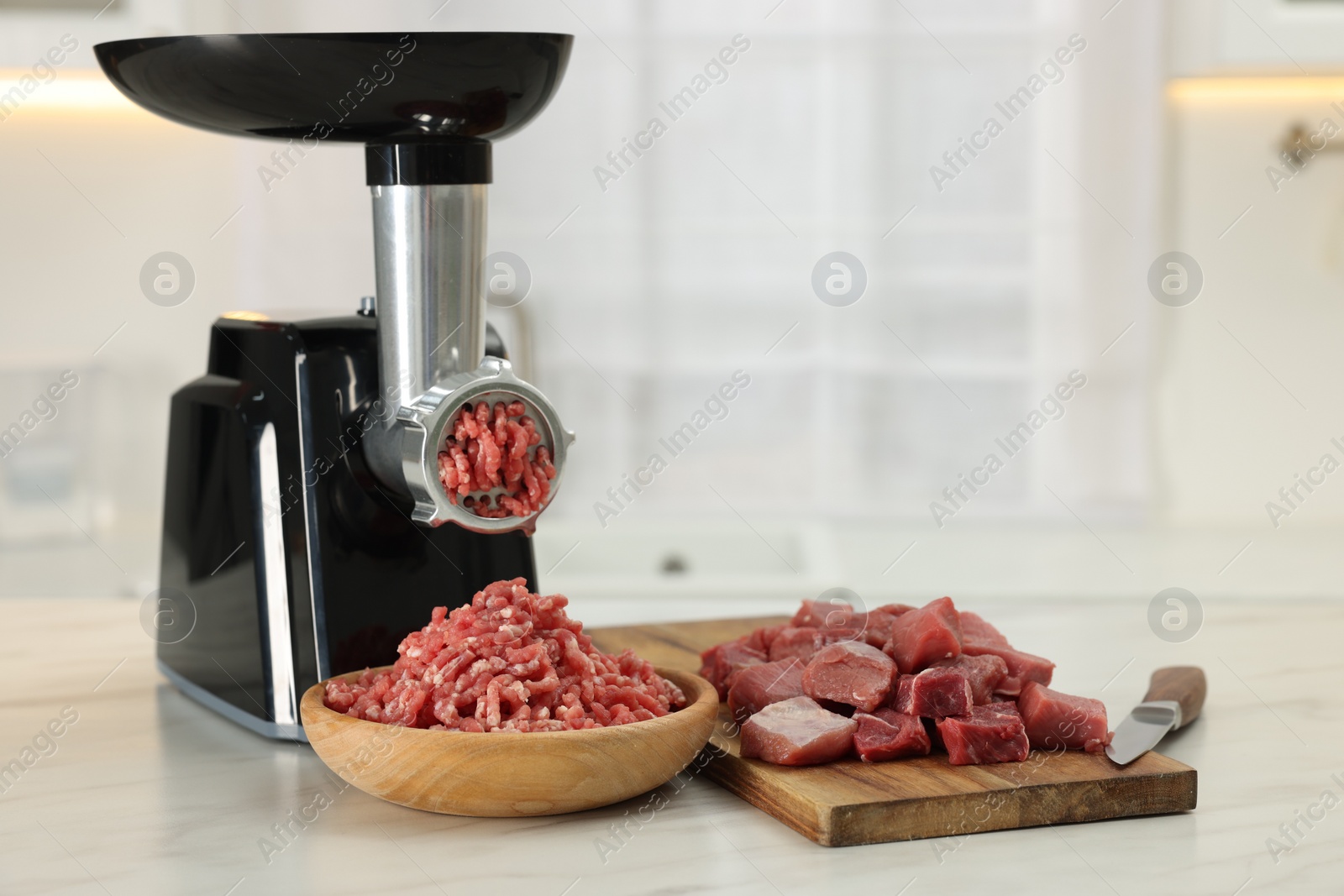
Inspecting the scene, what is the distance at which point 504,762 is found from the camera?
2.63 ft

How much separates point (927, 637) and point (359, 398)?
0.46m

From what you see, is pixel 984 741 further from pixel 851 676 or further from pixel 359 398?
pixel 359 398

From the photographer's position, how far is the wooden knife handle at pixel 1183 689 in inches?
40.9

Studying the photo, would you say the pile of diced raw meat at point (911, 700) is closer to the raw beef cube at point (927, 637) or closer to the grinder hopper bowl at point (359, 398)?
the raw beef cube at point (927, 637)

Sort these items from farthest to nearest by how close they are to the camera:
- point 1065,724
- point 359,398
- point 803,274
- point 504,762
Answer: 1. point 803,274
2. point 359,398
3. point 1065,724
4. point 504,762

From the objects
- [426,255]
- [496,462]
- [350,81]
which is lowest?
[496,462]

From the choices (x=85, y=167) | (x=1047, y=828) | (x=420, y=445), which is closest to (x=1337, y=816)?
(x=1047, y=828)

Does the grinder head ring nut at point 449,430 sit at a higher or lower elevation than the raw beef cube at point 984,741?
higher

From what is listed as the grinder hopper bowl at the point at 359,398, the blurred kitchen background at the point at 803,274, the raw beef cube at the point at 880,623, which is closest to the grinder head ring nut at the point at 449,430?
the grinder hopper bowl at the point at 359,398

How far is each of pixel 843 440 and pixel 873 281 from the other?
0.32m

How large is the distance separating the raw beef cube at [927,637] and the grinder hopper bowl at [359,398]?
0.92 ft

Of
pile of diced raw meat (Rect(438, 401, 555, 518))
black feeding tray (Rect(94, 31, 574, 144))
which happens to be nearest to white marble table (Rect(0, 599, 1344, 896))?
pile of diced raw meat (Rect(438, 401, 555, 518))

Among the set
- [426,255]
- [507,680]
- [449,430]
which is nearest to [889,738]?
[507,680]

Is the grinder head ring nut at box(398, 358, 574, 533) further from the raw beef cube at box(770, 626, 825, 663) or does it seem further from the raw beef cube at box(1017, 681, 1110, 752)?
the raw beef cube at box(1017, 681, 1110, 752)
